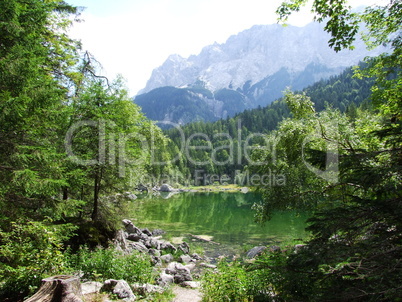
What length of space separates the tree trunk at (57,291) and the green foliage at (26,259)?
801 millimetres

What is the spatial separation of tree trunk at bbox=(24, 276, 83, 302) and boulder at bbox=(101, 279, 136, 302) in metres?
2.02

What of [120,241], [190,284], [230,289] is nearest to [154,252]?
[120,241]

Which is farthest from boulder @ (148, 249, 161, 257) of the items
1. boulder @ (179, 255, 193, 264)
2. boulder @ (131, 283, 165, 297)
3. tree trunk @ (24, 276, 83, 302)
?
tree trunk @ (24, 276, 83, 302)

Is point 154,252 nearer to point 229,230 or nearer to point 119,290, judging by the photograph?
point 119,290

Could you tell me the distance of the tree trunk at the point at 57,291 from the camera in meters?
5.57

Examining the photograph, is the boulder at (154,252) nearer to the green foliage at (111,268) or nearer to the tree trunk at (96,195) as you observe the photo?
the tree trunk at (96,195)

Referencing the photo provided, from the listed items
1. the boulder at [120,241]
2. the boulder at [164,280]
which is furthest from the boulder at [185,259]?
the boulder at [164,280]

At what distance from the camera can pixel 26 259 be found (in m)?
6.86

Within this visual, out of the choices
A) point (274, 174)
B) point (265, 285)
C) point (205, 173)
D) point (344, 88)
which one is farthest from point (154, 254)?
point (344, 88)

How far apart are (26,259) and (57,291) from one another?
1.89 m

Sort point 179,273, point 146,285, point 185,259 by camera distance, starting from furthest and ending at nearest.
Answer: point 185,259, point 179,273, point 146,285

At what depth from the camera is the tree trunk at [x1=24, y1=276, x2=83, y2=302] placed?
557cm

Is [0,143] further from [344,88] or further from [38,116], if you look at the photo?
[344,88]

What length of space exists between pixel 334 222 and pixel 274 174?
9.51 metres
